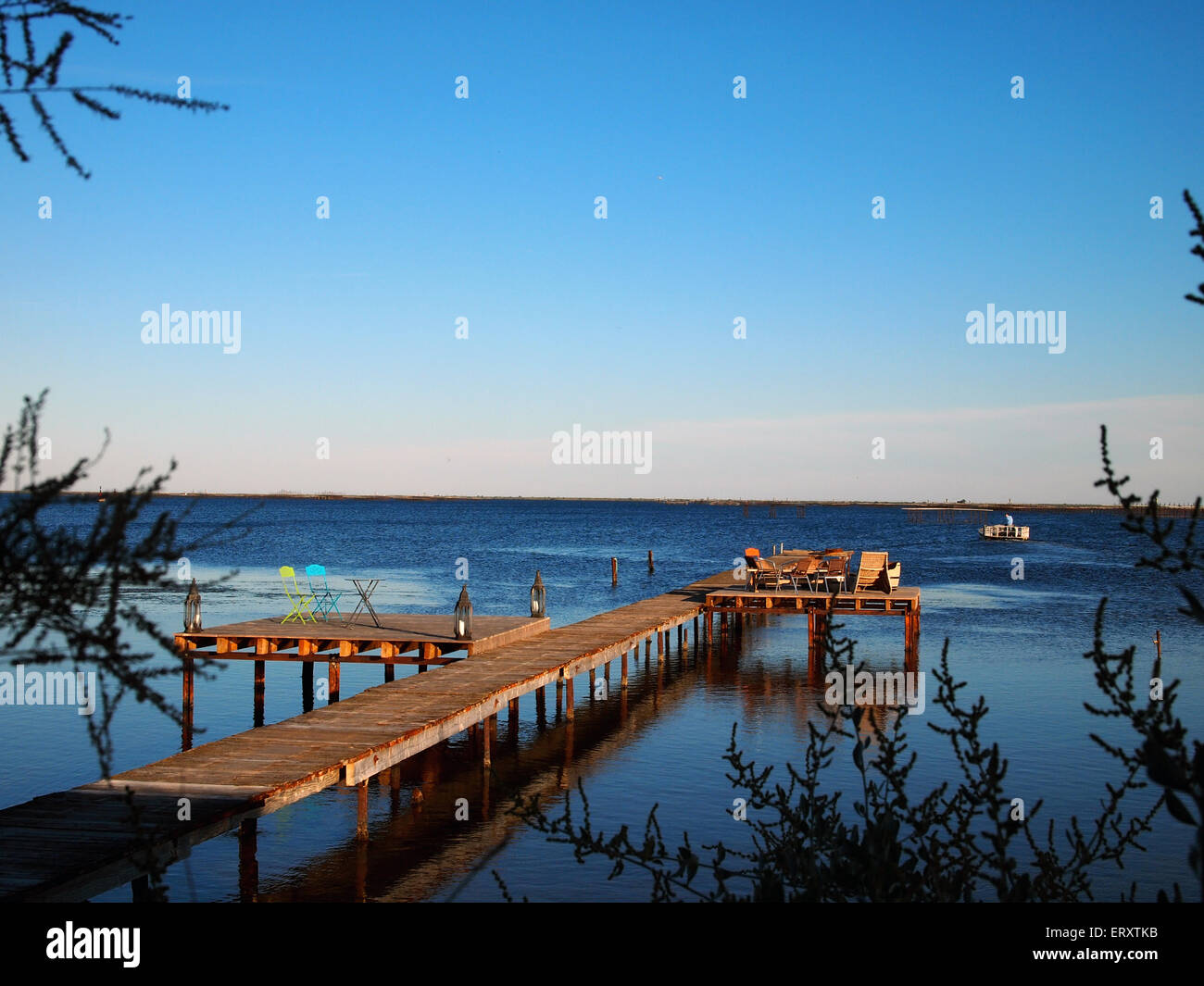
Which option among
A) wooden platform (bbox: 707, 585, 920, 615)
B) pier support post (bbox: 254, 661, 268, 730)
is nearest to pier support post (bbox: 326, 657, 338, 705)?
pier support post (bbox: 254, 661, 268, 730)

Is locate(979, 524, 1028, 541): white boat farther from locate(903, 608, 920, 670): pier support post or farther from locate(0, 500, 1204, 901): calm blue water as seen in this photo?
locate(903, 608, 920, 670): pier support post

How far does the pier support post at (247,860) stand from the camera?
9.95m

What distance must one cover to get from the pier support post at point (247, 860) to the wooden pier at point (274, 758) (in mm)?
14

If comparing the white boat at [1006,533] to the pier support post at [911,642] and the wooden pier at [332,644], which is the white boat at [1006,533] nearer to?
the pier support post at [911,642]

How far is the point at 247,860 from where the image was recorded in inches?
402

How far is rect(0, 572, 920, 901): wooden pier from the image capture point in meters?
6.98

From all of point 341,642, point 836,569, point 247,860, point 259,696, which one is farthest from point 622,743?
point 836,569

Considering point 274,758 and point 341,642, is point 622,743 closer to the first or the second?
point 341,642

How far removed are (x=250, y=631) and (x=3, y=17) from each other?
52.4 ft

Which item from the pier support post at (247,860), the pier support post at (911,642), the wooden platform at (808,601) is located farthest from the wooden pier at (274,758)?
the pier support post at (911,642)

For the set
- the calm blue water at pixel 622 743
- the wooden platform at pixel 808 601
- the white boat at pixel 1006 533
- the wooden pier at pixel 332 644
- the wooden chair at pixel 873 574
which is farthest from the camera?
the white boat at pixel 1006 533

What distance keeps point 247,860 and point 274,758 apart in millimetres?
1046

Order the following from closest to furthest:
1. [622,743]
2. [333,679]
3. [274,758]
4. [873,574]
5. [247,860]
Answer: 1. [274,758]
2. [247,860]
3. [622,743]
4. [333,679]
5. [873,574]
